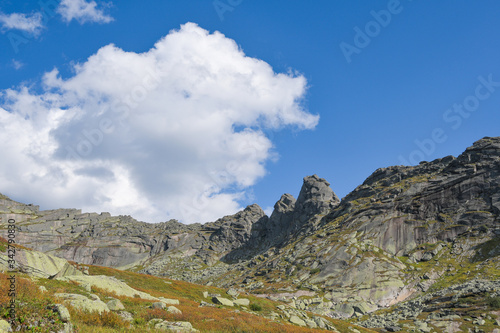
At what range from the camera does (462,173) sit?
12744 cm

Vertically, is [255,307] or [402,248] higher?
[402,248]

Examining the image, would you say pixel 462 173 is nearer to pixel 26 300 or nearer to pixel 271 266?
pixel 271 266

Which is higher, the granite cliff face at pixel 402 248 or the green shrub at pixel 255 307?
the granite cliff face at pixel 402 248

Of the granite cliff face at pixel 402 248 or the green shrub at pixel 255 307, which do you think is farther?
the granite cliff face at pixel 402 248

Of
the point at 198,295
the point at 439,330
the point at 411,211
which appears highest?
the point at 411,211

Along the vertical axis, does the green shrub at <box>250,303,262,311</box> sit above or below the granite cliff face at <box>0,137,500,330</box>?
below

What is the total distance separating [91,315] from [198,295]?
95.7 feet

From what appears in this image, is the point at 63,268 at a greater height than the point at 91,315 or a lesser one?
greater

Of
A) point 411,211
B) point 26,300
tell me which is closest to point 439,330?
point 26,300

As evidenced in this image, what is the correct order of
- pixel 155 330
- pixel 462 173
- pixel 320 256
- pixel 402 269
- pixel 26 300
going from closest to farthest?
1. pixel 26 300
2. pixel 155 330
3. pixel 402 269
4. pixel 320 256
5. pixel 462 173

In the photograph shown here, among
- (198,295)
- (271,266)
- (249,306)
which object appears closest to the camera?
(249,306)

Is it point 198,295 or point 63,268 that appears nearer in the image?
point 63,268

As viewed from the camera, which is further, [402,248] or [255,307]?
[402,248]

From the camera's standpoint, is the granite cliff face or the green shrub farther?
the granite cliff face
